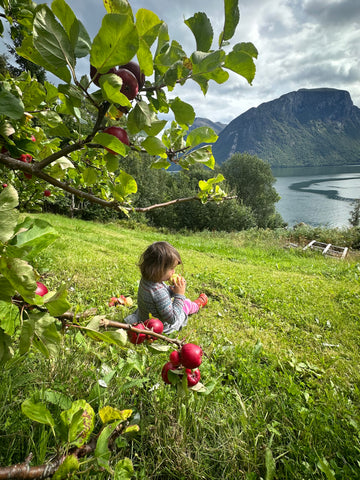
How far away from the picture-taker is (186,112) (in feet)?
2.02

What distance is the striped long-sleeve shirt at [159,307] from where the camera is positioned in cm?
251

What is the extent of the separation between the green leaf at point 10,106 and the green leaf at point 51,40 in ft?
0.55

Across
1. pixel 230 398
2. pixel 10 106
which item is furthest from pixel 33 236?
pixel 230 398

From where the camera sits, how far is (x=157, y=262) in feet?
8.54

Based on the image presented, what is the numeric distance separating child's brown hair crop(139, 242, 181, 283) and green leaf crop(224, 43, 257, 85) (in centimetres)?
216

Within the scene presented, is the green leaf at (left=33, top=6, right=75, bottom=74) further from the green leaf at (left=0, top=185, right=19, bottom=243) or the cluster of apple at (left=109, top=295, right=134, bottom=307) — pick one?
the cluster of apple at (left=109, top=295, right=134, bottom=307)

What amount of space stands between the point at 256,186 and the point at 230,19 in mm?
36214

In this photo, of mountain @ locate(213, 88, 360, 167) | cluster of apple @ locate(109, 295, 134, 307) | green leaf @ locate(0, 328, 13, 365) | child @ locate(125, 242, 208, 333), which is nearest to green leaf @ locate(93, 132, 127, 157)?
green leaf @ locate(0, 328, 13, 365)

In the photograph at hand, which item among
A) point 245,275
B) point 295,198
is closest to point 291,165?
point 295,198

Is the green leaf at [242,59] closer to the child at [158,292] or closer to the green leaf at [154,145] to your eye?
the green leaf at [154,145]

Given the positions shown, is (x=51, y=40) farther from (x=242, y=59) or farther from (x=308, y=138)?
(x=308, y=138)

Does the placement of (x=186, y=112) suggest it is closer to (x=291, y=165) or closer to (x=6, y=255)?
(x=6, y=255)

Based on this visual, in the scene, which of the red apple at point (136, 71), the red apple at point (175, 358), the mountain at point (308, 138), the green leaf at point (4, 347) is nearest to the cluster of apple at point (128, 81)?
the red apple at point (136, 71)

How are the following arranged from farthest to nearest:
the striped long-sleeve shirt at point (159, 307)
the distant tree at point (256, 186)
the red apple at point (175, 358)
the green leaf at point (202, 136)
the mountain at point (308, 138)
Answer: the mountain at point (308, 138)
the distant tree at point (256, 186)
the striped long-sleeve shirt at point (159, 307)
the red apple at point (175, 358)
the green leaf at point (202, 136)
